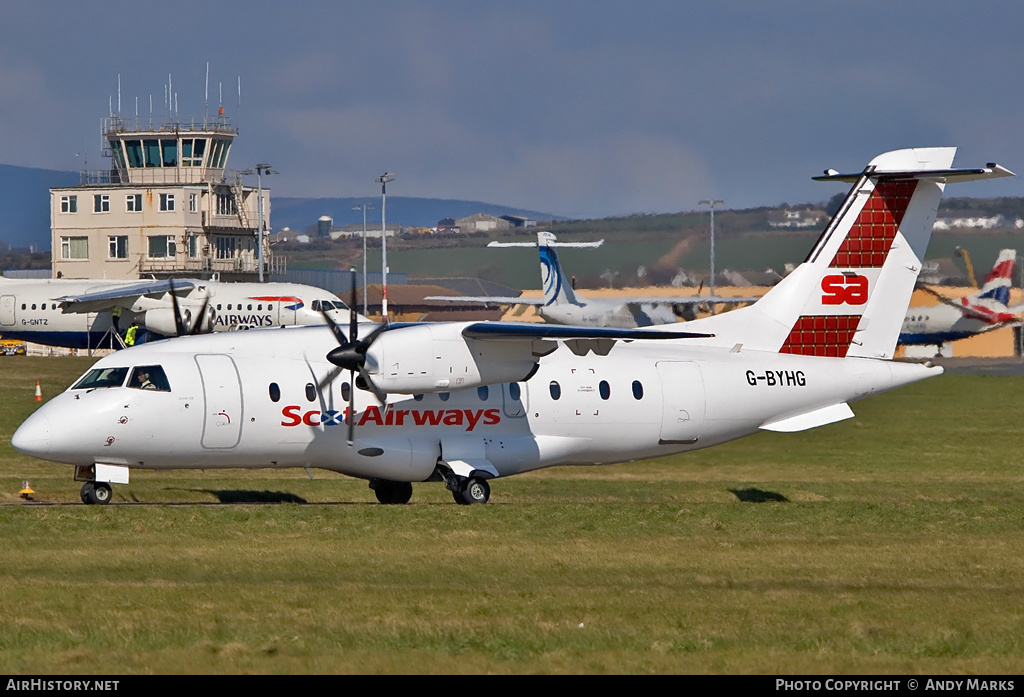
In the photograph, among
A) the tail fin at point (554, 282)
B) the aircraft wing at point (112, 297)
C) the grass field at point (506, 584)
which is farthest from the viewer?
the aircraft wing at point (112, 297)

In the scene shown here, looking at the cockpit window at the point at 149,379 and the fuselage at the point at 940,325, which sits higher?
the fuselage at the point at 940,325

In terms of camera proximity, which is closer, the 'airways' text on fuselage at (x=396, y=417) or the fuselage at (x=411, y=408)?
the fuselage at (x=411, y=408)

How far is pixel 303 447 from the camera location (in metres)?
22.1

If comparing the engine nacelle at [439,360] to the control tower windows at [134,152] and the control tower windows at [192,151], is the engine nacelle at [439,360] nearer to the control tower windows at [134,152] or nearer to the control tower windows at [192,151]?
the control tower windows at [192,151]

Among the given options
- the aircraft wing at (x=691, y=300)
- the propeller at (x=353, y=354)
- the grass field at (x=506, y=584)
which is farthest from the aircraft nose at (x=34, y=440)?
the aircraft wing at (x=691, y=300)

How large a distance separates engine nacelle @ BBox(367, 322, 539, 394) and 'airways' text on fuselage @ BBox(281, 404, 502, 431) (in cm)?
114

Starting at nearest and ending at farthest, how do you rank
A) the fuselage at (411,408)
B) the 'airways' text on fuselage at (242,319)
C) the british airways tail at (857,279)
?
1. the fuselage at (411,408)
2. the british airways tail at (857,279)
3. the 'airways' text on fuselage at (242,319)

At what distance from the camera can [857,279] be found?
25484 mm

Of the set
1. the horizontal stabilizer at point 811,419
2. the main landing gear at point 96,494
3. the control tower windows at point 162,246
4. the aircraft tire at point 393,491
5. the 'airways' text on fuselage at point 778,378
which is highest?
the control tower windows at point 162,246

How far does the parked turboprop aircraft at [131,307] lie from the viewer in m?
68.2

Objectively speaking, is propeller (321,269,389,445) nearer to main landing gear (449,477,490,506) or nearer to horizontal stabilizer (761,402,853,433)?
main landing gear (449,477,490,506)

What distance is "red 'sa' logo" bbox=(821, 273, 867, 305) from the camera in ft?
83.5

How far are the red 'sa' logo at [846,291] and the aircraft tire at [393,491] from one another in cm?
865

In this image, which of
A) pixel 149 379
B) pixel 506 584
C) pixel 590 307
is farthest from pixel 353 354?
pixel 590 307
